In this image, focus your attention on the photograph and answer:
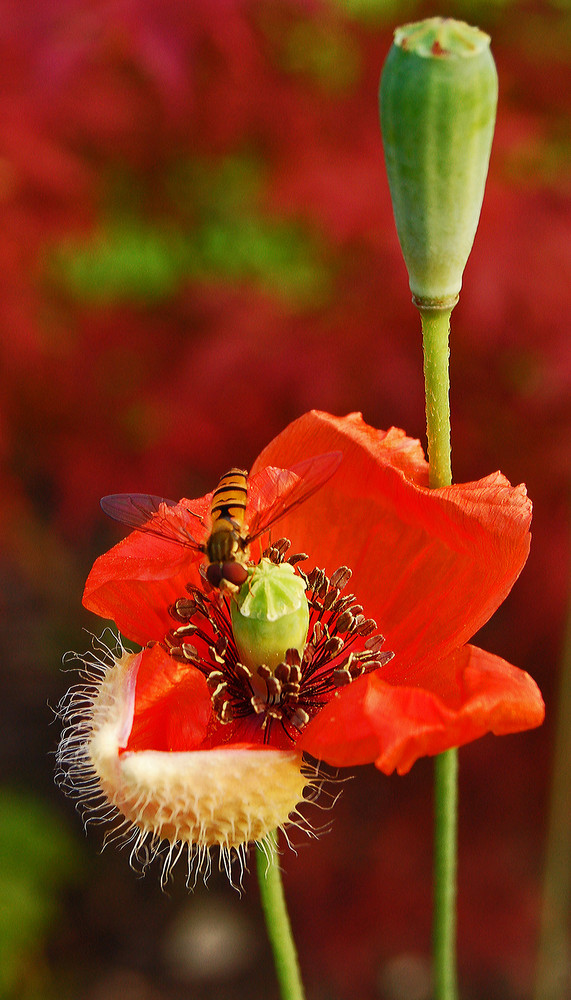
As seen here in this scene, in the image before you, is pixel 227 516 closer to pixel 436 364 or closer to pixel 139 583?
pixel 139 583

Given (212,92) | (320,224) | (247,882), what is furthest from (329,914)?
(212,92)

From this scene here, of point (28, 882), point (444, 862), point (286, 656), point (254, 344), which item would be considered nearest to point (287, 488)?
point (286, 656)

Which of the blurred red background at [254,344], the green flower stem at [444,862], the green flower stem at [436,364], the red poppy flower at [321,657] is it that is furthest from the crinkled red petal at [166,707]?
the blurred red background at [254,344]

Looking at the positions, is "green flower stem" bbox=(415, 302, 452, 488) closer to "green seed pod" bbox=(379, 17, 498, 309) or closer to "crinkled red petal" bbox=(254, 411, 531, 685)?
"green seed pod" bbox=(379, 17, 498, 309)

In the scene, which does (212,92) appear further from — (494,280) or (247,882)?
(247,882)

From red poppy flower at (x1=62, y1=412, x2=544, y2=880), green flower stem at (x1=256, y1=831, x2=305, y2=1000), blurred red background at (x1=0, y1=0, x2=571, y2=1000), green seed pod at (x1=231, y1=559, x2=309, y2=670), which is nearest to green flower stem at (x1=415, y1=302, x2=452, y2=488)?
red poppy flower at (x1=62, y1=412, x2=544, y2=880)

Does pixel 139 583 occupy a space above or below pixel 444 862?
above
